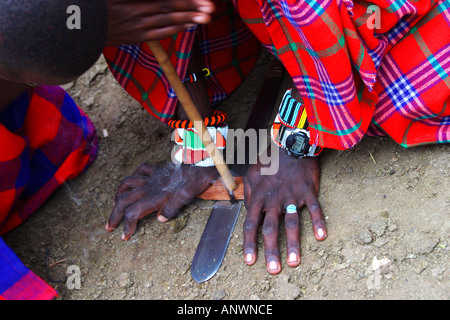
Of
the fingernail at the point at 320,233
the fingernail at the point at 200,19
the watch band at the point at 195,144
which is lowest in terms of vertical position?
the fingernail at the point at 320,233

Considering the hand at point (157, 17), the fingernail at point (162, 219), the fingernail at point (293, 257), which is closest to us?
the hand at point (157, 17)

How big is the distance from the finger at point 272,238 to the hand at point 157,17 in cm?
60

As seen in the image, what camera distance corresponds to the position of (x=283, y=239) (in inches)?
52.1

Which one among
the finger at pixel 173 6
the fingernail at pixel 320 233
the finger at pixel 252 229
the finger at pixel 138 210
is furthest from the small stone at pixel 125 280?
the finger at pixel 173 6

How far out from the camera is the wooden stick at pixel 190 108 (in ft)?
3.66

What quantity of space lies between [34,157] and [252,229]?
0.80 metres

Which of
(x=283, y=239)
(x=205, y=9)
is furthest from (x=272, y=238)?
(x=205, y=9)

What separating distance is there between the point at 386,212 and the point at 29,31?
3.19 feet

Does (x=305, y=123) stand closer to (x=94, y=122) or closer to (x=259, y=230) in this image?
(x=259, y=230)

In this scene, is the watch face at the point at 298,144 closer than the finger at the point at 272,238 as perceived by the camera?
No

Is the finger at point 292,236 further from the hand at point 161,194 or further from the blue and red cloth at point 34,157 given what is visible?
the blue and red cloth at point 34,157

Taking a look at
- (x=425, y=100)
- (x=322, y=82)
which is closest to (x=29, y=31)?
(x=322, y=82)

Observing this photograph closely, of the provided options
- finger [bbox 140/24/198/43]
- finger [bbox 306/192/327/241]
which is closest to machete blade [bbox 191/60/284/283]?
finger [bbox 306/192/327/241]

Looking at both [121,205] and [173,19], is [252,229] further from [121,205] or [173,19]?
[173,19]
